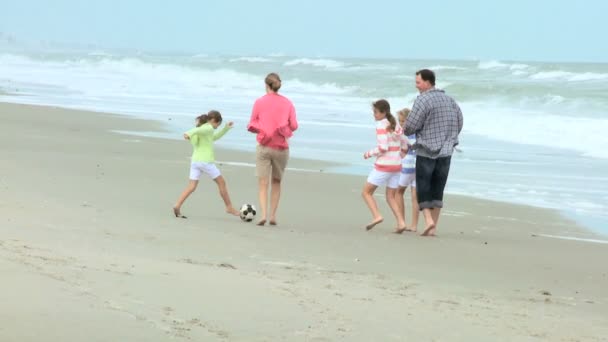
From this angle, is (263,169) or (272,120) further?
(263,169)

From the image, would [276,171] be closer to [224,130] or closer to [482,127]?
[224,130]

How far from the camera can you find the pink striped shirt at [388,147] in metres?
9.59

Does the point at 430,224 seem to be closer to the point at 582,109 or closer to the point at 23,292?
the point at 23,292

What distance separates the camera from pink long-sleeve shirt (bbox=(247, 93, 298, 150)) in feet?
31.8

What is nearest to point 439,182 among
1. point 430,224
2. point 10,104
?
point 430,224

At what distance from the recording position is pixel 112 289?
518 centimetres

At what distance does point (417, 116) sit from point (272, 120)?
128cm

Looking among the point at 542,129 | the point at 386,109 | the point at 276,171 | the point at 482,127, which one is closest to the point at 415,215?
the point at 386,109

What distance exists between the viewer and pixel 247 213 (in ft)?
31.5

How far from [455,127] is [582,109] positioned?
22.6 meters

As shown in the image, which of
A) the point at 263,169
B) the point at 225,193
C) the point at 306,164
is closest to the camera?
the point at 225,193

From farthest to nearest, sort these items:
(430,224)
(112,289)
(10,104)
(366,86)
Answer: (366,86)
(10,104)
(430,224)
(112,289)

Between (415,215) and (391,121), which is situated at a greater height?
(391,121)

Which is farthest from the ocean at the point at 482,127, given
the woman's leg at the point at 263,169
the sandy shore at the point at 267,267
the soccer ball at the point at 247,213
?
the soccer ball at the point at 247,213
